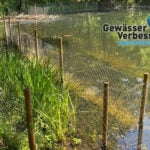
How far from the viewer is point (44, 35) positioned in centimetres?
1470

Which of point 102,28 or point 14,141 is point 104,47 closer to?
point 102,28

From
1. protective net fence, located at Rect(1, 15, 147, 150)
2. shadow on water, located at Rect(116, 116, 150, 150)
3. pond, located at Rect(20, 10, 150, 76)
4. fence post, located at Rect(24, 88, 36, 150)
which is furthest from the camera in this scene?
pond, located at Rect(20, 10, 150, 76)

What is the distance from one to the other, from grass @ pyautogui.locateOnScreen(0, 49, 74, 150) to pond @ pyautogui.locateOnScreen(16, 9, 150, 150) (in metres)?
0.96

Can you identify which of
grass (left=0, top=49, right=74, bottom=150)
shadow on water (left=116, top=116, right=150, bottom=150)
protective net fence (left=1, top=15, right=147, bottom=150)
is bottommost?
shadow on water (left=116, top=116, right=150, bottom=150)

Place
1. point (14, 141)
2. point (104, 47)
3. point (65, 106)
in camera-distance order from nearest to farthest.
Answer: point (14, 141) < point (65, 106) < point (104, 47)

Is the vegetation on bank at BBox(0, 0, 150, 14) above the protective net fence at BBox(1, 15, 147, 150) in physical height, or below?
above

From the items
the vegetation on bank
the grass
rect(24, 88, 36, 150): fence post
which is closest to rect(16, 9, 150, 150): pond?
the grass

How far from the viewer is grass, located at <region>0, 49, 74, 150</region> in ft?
13.1

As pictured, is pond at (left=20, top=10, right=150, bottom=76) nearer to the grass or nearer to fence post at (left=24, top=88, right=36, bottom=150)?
the grass

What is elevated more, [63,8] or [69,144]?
[63,8]

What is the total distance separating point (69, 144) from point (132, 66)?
5441mm

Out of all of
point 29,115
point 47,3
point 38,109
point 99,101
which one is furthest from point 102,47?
point 47,3

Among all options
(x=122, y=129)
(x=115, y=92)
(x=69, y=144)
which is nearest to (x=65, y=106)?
(x=69, y=144)

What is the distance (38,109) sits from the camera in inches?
159
